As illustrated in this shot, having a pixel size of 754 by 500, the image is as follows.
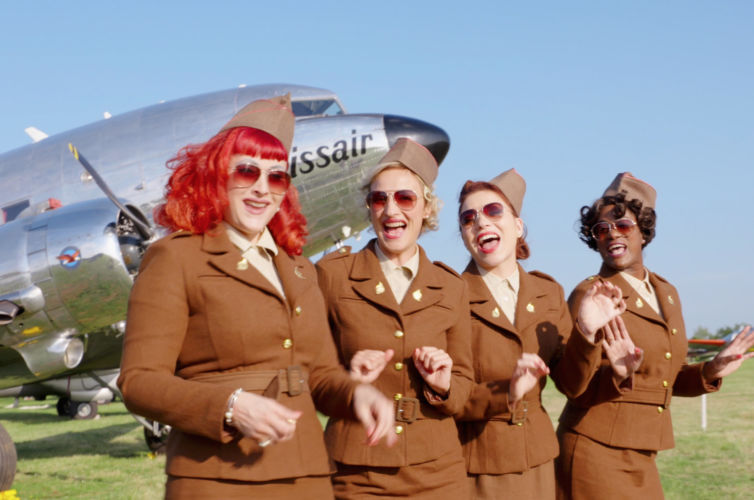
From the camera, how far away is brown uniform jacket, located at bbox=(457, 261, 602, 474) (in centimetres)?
336

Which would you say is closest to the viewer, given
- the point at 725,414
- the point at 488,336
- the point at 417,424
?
the point at 417,424

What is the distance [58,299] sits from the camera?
Answer: 8.48 metres

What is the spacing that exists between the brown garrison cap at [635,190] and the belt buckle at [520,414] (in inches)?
53.2

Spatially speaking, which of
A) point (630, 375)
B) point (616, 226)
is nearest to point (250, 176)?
point (630, 375)

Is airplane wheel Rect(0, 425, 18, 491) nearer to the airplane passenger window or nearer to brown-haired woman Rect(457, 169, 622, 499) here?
the airplane passenger window

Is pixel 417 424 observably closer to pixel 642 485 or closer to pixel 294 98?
pixel 642 485

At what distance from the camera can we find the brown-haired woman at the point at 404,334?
2.96 meters

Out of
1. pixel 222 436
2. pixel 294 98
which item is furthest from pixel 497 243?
pixel 294 98

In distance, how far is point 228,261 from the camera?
227 centimetres

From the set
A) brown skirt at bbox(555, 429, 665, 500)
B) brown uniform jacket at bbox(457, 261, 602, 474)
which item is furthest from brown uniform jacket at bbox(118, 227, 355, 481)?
brown skirt at bbox(555, 429, 665, 500)

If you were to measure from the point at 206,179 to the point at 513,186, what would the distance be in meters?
1.85

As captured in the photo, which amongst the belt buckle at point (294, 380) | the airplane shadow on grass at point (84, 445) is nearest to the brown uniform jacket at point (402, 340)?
the belt buckle at point (294, 380)

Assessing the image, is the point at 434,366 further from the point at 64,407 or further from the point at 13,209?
the point at 64,407

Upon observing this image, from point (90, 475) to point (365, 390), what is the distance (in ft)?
36.6
